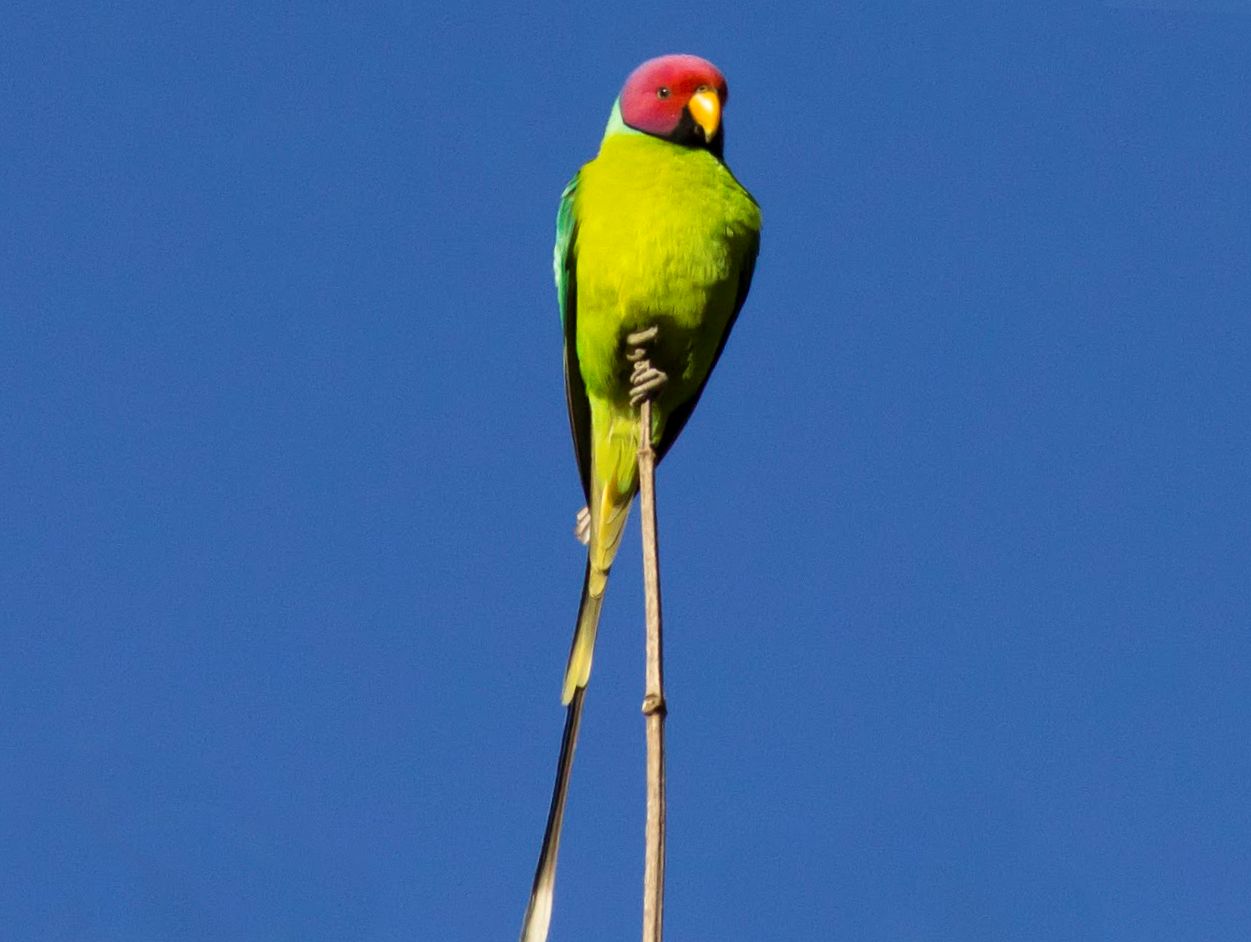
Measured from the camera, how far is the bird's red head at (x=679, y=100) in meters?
4.33

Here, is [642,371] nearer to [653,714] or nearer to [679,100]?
[679,100]

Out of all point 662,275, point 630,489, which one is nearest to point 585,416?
point 630,489

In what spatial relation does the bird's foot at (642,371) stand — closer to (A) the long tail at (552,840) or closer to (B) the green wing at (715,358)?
(B) the green wing at (715,358)

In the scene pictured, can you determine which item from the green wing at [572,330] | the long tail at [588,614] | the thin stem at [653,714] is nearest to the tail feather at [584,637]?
the long tail at [588,614]

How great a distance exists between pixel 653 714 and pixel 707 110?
8.21 feet

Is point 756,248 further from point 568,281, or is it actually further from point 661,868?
point 661,868

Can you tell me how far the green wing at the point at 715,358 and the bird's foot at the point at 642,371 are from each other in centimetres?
25

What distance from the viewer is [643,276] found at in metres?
3.93

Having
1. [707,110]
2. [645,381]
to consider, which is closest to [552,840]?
[645,381]

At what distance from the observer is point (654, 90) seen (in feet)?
14.3

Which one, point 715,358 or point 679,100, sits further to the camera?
point 679,100

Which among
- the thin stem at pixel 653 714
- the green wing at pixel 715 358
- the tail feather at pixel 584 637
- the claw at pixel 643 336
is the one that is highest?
the green wing at pixel 715 358

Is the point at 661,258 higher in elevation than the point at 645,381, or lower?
higher

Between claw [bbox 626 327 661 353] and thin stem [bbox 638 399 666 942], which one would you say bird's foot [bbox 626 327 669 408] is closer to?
claw [bbox 626 327 661 353]
